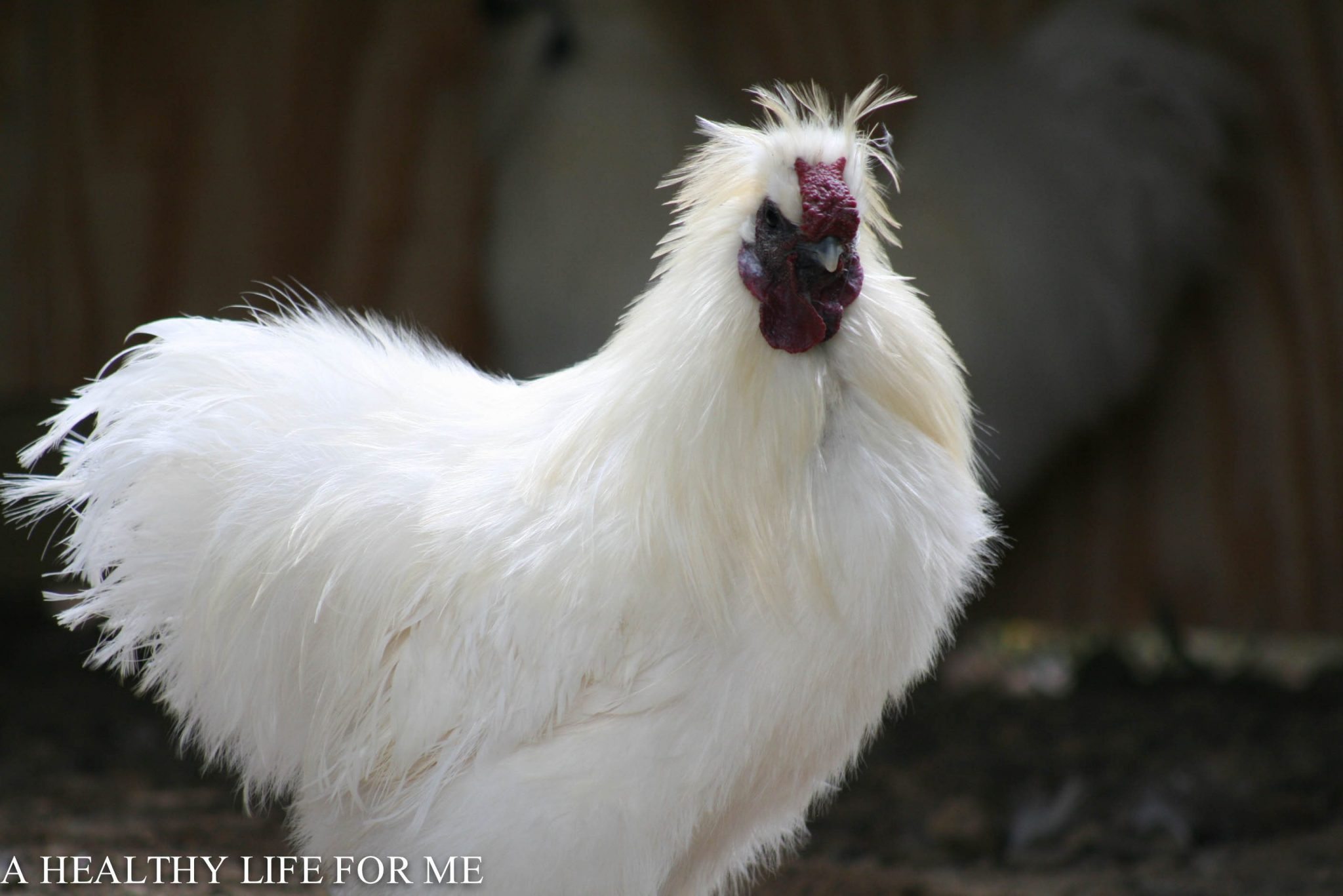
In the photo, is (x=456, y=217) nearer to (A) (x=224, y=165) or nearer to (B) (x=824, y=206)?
(A) (x=224, y=165)

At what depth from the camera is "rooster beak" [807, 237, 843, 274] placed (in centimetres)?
201

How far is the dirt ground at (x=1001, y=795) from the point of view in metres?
3.31

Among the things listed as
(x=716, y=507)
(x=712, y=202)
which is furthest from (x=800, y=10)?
(x=716, y=507)

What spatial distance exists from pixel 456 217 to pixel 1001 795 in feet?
10.0

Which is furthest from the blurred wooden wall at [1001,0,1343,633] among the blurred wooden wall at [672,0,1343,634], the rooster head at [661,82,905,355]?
the rooster head at [661,82,905,355]

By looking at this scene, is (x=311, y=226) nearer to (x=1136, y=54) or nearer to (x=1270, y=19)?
(x=1136, y=54)

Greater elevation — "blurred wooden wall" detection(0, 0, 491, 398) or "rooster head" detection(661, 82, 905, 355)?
"rooster head" detection(661, 82, 905, 355)

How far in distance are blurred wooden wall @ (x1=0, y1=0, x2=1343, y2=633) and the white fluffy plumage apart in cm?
258

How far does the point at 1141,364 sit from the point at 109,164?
4.14 metres

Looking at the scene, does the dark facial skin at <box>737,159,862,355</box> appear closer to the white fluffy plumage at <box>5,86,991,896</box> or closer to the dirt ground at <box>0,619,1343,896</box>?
the white fluffy plumage at <box>5,86,991,896</box>

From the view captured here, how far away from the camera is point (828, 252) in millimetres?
2020

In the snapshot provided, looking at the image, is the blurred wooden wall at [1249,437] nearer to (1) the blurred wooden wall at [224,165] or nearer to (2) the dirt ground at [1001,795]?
(2) the dirt ground at [1001,795]

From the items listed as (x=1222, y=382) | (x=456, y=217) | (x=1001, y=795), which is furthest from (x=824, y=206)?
(x=1222, y=382)

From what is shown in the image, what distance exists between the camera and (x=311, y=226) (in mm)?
4879
